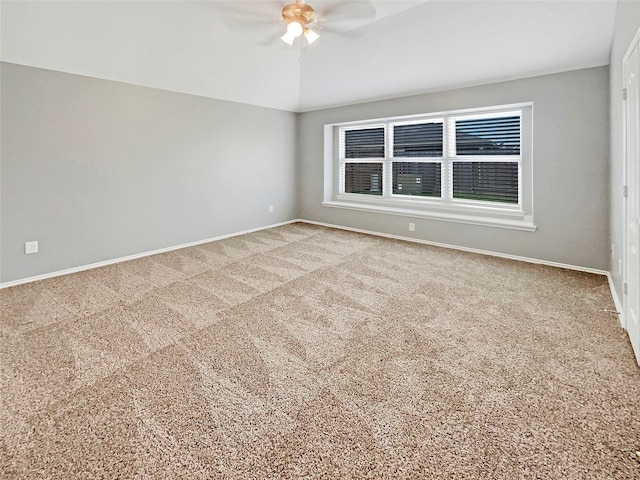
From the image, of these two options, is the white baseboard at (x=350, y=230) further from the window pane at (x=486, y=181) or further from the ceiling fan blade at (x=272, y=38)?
the ceiling fan blade at (x=272, y=38)

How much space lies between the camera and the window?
4633 millimetres

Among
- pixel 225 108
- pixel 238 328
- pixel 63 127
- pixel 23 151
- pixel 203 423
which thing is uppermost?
pixel 225 108

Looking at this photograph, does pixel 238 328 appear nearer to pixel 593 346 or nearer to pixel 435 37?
pixel 593 346

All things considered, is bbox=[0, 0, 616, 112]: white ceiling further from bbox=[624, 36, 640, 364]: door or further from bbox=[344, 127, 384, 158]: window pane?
bbox=[624, 36, 640, 364]: door

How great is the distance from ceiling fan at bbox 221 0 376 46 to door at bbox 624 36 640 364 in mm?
2235

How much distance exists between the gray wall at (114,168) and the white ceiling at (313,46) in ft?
0.95

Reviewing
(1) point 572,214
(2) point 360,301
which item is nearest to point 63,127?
(2) point 360,301

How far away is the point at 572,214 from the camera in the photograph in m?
3.99

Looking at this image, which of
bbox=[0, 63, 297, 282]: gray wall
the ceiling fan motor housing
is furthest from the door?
bbox=[0, 63, 297, 282]: gray wall

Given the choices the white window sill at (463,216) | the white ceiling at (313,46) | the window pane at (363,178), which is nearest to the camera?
the white ceiling at (313,46)

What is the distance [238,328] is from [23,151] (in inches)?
120

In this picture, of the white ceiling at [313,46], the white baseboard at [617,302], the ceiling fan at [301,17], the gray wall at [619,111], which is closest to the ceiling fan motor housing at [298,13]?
the ceiling fan at [301,17]

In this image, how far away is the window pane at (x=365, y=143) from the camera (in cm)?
616

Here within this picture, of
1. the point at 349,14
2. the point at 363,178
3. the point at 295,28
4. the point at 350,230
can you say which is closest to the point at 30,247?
the point at 295,28
